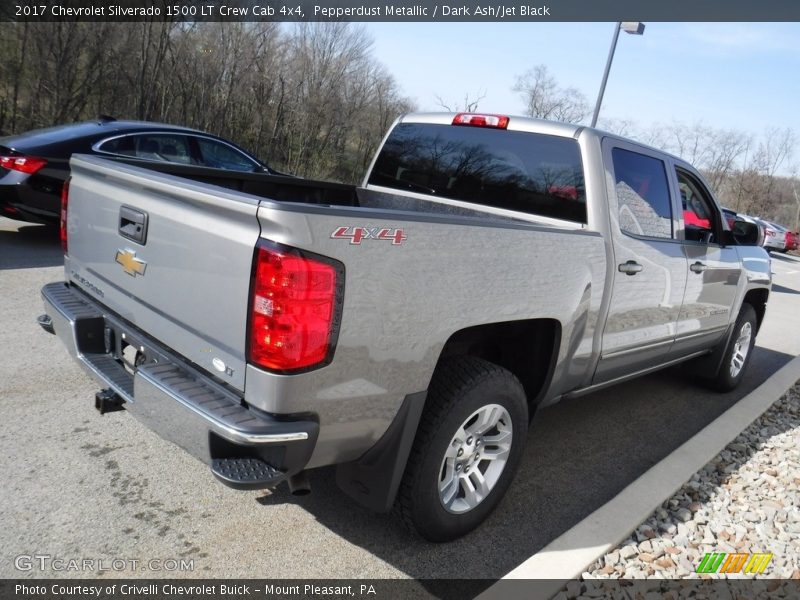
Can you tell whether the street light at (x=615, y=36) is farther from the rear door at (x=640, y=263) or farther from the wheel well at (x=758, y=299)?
the rear door at (x=640, y=263)

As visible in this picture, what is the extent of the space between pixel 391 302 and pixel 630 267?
1854 mm

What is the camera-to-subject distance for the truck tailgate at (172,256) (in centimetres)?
217

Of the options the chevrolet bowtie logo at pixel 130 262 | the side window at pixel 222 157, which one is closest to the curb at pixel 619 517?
the chevrolet bowtie logo at pixel 130 262

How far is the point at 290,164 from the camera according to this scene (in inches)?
855

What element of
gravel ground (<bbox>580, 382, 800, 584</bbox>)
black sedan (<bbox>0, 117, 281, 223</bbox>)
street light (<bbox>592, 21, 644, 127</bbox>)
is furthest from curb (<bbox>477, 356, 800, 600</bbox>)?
street light (<bbox>592, 21, 644, 127</bbox>)

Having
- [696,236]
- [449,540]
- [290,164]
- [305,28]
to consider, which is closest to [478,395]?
[449,540]

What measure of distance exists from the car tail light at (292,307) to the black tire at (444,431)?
699 mm

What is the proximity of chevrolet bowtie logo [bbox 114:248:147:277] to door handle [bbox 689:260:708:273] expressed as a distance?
3.47 meters

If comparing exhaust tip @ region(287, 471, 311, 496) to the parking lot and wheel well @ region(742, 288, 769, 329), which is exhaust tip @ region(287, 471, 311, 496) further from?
wheel well @ region(742, 288, 769, 329)

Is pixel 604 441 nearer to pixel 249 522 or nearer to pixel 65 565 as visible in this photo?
pixel 249 522

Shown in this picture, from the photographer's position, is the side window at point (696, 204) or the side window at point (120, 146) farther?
the side window at point (120, 146)

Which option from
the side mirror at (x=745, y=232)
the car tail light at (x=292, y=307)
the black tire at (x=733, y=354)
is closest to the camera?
the car tail light at (x=292, y=307)

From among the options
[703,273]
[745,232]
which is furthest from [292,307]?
[745,232]

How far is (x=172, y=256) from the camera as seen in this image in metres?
2.43
